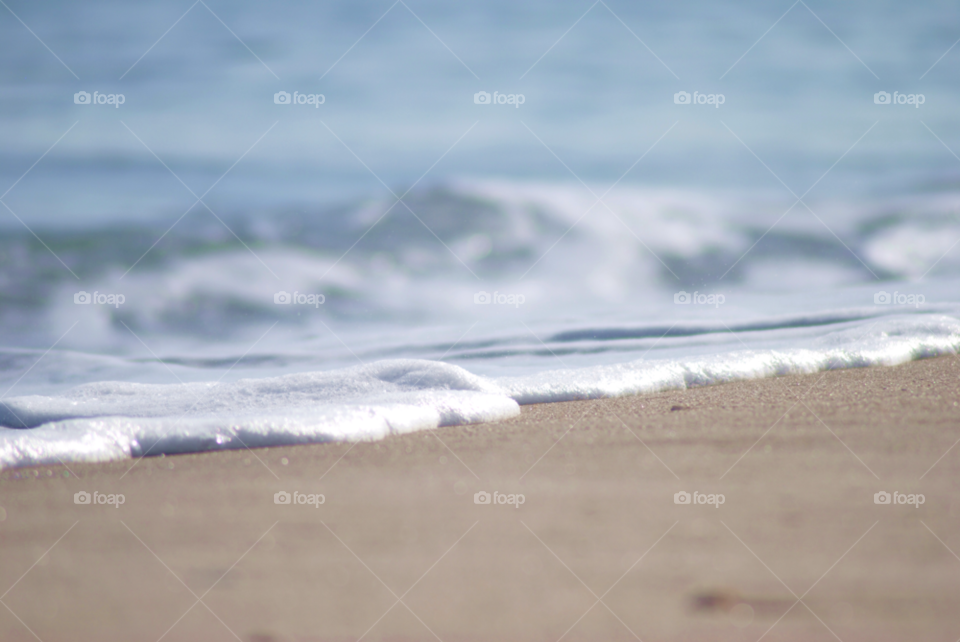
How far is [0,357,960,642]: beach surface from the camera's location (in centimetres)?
133

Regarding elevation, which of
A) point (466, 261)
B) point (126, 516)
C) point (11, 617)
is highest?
point (11, 617)

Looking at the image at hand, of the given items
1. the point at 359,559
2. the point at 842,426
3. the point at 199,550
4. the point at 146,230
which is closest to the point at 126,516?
the point at 199,550

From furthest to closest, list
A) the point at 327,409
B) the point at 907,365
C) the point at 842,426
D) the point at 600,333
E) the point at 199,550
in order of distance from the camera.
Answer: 1. the point at 600,333
2. the point at 907,365
3. the point at 327,409
4. the point at 842,426
5. the point at 199,550

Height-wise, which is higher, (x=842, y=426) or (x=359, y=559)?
(x=359, y=559)

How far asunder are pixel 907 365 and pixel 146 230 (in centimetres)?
797

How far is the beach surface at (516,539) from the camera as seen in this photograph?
1.33 meters

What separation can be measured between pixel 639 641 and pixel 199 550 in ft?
3.40

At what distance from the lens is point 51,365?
6.28m

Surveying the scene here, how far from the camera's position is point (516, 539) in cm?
172

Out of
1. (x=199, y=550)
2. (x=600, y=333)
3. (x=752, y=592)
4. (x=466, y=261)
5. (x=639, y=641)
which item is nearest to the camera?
(x=639, y=641)

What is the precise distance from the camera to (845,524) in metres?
1.71

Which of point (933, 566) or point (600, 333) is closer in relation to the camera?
point (933, 566)

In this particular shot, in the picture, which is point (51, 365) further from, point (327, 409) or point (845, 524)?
point (845, 524)

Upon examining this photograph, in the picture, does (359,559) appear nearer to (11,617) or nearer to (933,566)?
(11,617)
